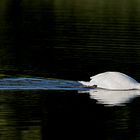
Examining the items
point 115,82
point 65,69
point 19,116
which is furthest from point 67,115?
point 65,69

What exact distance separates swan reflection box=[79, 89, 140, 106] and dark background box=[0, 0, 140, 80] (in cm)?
235

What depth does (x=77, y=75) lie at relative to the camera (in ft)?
80.8

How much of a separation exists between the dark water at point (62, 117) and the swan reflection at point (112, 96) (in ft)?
0.88

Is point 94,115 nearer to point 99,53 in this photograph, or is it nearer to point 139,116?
point 139,116

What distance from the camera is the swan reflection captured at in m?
20.1

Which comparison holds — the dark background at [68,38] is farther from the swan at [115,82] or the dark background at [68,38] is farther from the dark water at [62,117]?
the dark water at [62,117]

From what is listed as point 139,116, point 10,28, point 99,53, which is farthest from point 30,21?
point 139,116

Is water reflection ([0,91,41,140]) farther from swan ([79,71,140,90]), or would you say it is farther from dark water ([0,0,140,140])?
swan ([79,71,140,90])

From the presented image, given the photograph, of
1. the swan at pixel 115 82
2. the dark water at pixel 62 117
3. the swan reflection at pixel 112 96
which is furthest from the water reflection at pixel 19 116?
the swan at pixel 115 82

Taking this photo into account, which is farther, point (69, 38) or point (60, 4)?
point (60, 4)

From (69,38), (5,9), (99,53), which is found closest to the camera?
(99,53)

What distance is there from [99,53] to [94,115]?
467 inches

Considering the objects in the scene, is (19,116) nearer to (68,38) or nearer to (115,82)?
(115,82)

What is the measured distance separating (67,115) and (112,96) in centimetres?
331
